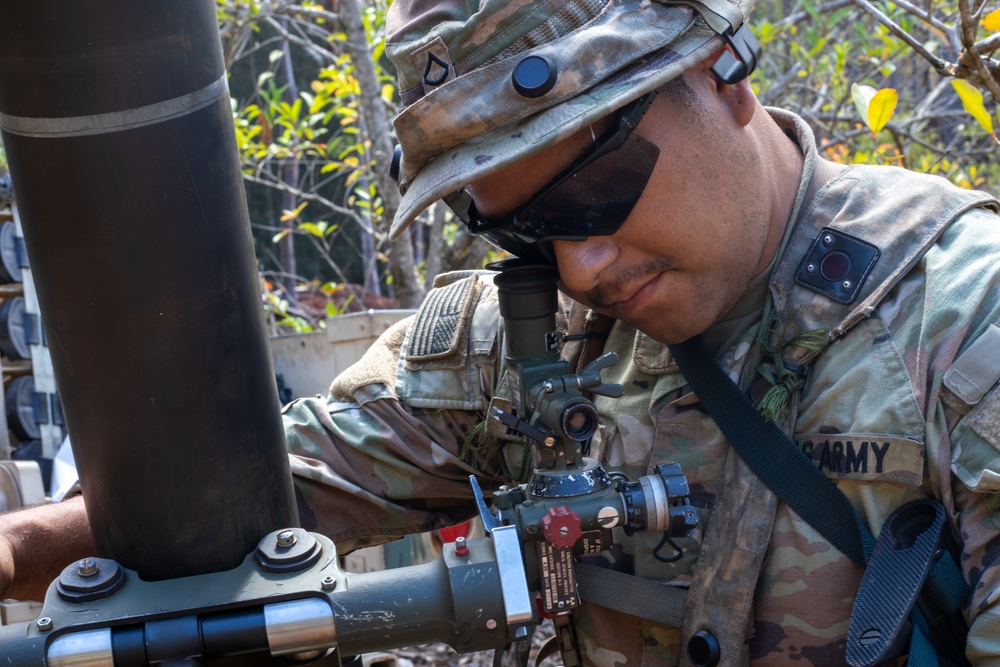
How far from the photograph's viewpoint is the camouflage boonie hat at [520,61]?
1.67 meters

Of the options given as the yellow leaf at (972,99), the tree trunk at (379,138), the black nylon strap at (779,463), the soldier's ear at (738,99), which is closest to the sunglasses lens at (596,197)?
the soldier's ear at (738,99)

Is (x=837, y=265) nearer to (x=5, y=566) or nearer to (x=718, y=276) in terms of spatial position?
(x=718, y=276)

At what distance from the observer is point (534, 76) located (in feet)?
5.44

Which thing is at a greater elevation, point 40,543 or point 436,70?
point 436,70

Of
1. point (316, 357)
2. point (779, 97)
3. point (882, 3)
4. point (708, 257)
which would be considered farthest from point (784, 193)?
point (779, 97)

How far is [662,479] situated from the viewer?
1.53 metres

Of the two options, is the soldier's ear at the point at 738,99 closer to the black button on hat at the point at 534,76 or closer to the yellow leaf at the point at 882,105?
the black button on hat at the point at 534,76

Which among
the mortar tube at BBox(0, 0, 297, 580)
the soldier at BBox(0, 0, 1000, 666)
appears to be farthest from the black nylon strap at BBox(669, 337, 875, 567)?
the mortar tube at BBox(0, 0, 297, 580)

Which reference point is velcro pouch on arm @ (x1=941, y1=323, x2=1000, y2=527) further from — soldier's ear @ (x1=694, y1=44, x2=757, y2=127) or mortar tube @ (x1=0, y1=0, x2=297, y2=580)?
mortar tube @ (x1=0, y1=0, x2=297, y2=580)

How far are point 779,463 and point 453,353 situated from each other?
2.66ft

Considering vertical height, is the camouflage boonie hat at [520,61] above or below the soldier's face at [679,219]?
above

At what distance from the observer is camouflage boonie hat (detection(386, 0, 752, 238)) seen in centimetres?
167

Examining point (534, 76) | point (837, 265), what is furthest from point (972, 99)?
point (534, 76)

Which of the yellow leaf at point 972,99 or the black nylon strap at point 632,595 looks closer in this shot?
the black nylon strap at point 632,595
